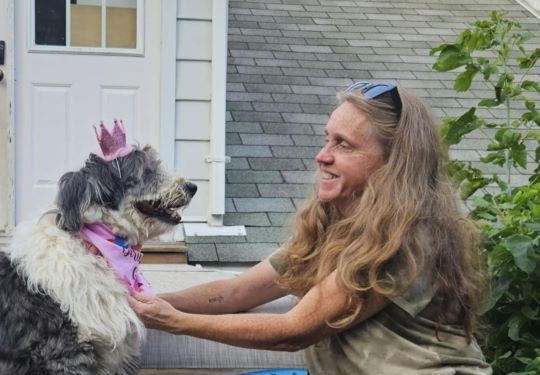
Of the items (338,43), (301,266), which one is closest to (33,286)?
(301,266)

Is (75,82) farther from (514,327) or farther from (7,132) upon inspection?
(514,327)

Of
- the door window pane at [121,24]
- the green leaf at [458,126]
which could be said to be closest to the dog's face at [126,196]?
the green leaf at [458,126]

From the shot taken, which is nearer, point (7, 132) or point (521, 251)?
point (521, 251)

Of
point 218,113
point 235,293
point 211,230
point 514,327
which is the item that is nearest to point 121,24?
point 218,113

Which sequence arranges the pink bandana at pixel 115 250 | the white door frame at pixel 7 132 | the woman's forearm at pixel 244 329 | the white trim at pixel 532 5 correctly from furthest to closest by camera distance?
the white trim at pixel 532 5 → the white door frame at pixel 7 132 → the pink bandana at pixel 115 250 → the woman's forearm at pixel 244 329

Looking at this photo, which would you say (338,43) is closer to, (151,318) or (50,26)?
(50,26)

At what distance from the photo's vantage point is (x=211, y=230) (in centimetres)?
533

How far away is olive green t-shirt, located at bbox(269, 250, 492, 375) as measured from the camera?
2.11 m

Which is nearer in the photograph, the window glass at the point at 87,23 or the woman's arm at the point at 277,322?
the woman's arm at the point at 277,322

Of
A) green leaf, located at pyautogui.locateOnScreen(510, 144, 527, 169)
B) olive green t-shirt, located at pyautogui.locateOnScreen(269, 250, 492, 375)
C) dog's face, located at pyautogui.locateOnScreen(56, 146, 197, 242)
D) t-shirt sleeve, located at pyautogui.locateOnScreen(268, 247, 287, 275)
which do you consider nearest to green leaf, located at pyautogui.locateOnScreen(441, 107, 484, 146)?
green leaf, located at pyautogui.locateOnScreen(510, 144, 527, 169)

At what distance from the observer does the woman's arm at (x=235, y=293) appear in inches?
104

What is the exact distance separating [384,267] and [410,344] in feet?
0.77

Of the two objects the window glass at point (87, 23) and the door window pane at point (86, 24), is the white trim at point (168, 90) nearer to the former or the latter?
the window glass at point (87, 23)

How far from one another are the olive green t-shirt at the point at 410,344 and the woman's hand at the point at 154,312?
0.50 m
